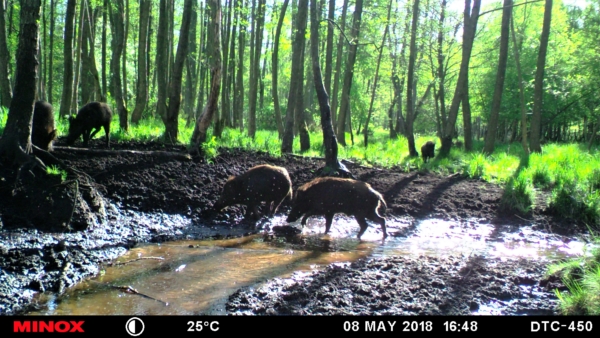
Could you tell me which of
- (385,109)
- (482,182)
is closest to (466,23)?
(482,182)

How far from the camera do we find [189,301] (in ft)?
16.1

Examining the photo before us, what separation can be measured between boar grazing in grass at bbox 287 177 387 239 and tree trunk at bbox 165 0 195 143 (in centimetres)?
564

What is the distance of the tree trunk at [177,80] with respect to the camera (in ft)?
41.6

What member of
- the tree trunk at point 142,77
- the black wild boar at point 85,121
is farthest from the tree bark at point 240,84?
the black wild boar at point 85,121

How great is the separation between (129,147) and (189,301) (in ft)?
25.5

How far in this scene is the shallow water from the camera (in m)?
4.84

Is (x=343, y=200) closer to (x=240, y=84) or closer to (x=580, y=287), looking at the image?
(x=580, y=287)

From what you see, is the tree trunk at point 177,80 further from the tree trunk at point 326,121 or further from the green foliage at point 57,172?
the green foliage at point 57,172

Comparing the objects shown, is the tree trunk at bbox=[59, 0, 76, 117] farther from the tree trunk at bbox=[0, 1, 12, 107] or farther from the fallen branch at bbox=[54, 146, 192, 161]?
the fallen branch at bbox=[54, 146, 192, 161]

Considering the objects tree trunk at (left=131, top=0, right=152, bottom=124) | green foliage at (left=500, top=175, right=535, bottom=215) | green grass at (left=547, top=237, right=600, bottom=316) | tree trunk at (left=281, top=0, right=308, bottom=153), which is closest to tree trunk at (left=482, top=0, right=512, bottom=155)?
tree trunk at (left=281, top=0, right=308, bottom=153)

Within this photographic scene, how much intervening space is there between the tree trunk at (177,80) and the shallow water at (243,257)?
17.0 ft
